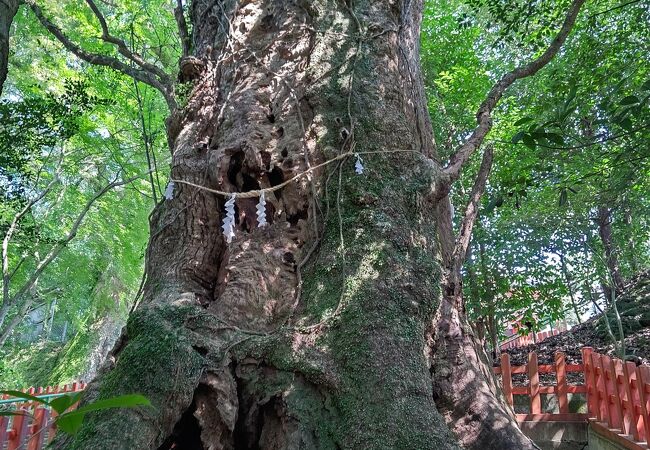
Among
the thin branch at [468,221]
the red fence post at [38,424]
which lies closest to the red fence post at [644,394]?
the thin branch at [468,221]

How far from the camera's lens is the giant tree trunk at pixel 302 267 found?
194 cm

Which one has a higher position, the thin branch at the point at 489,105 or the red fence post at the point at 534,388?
the thin branch at the point at 489,105

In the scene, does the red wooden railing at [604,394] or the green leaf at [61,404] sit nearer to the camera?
the green leaf at [61,404]

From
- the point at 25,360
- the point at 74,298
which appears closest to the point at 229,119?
the point at 74,298

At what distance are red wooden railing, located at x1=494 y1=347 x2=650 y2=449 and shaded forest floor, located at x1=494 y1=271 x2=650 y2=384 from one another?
1330 millimetres

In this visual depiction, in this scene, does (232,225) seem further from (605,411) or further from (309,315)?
(605,411)

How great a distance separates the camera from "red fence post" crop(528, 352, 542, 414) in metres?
5.98

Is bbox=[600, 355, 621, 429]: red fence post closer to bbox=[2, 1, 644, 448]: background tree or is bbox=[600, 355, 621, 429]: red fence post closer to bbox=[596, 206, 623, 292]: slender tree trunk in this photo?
bbox=[2, 1, 644, 448]: background tree

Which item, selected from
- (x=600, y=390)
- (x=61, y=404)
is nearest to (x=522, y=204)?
(x=600, y=390)

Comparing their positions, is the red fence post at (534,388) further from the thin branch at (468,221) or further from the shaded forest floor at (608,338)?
the thin branch at (468,221)

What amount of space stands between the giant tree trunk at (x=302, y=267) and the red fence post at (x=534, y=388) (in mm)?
3521

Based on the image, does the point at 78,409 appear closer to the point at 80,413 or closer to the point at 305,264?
the point at 80,413

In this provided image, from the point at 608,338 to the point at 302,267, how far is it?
26.8ft

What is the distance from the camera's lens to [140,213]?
13.3m
